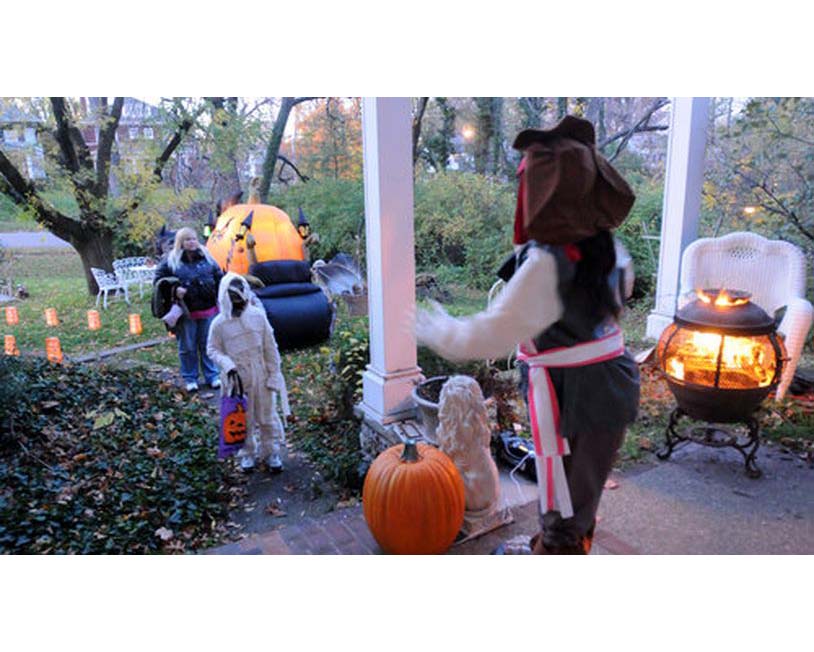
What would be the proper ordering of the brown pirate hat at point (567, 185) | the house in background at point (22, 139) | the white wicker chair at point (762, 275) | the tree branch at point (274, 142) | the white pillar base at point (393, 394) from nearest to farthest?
the brown pirate hat at point (567, 185) < the white pillar base at point (393, 394) < the white wicker chair at point (762, 275) < the house in background at point (22, 139) < the tree branch at point (274, 142)

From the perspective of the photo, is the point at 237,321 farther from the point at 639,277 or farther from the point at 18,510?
the point at 639,277

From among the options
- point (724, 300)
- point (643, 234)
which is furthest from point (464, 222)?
point (724, 300)

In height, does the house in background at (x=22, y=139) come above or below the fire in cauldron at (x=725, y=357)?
above

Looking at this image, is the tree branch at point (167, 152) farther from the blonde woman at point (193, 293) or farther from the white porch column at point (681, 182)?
the white porch column at point (681, 182)

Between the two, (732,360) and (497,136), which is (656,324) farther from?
(497,136)

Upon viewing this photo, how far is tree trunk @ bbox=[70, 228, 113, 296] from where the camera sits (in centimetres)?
555

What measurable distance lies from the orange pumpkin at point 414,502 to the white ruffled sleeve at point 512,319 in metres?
0.72

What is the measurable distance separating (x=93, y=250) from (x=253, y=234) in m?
1.97

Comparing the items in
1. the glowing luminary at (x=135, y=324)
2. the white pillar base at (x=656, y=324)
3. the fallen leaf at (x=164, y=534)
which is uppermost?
the white pillar base at (x=656, y=324)

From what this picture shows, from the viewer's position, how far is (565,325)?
143 centimetres

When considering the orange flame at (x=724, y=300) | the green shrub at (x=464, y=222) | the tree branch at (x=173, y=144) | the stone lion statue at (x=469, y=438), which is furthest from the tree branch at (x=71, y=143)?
the orange flame at (x=724, y=300)

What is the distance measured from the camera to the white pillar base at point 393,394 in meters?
2.72

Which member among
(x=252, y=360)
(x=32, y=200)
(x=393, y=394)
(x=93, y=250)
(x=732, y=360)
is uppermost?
(x=32, y=200)
